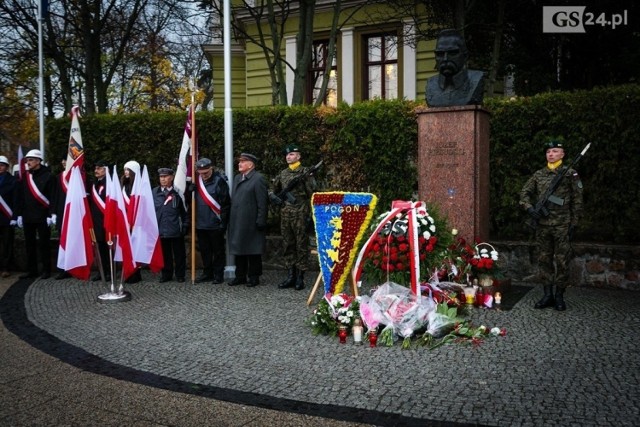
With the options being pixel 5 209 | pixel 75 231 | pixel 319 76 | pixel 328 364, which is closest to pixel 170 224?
pixel 75 231

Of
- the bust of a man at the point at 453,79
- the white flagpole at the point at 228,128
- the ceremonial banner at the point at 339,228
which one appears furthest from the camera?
the white flagpole at the point at 228,128

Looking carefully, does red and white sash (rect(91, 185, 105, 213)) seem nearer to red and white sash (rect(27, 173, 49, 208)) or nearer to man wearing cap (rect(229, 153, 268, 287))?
red and white sash (rect(27, 173, 49, 208))

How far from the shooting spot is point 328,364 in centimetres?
588

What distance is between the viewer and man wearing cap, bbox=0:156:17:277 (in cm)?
1167

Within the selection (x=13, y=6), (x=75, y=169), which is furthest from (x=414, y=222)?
(x=13, y=6)

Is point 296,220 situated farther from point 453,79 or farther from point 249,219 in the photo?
point 453,79

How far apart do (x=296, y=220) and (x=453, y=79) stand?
3.10 meters

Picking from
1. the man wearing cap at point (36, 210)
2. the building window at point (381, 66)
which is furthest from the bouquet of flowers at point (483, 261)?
the building window at point (381, 66)

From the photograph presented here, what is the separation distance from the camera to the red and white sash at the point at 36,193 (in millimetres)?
11242

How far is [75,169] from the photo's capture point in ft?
30.5

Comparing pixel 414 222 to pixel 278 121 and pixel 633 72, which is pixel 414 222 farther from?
pixel 633 72

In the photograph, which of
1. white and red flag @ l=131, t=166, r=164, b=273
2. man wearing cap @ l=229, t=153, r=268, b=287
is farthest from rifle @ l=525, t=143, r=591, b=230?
white and red flag @ l=131, t=166, r=164, b=273

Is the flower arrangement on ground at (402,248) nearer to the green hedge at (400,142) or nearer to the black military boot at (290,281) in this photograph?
the black military boot at (290,281)

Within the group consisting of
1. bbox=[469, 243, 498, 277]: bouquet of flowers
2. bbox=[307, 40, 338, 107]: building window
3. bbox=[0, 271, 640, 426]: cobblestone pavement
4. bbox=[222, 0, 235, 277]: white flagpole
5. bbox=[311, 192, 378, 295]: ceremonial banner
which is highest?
bbox=[307, 40, 338, 107]: building window
